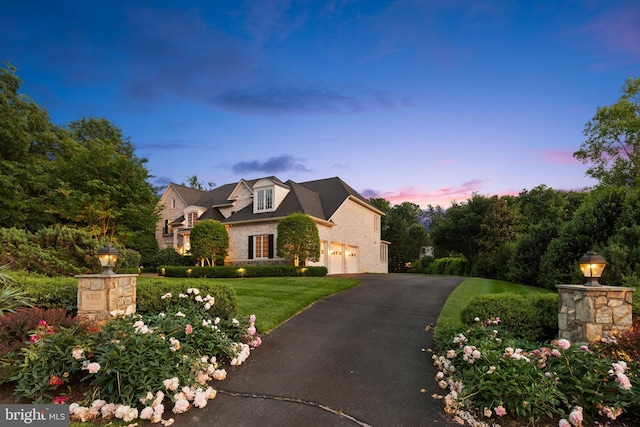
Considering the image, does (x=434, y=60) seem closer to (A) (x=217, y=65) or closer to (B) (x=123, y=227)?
(A) (x=217, y=65)

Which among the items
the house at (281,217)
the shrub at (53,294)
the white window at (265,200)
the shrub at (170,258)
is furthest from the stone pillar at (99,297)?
the shrub at (170,258)

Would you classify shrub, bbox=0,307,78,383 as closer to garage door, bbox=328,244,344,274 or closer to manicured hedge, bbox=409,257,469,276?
garage door, bbox=328,244,344,274

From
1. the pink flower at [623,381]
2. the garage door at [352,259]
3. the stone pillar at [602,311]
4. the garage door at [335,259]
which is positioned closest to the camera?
the pink flower at [623,381]

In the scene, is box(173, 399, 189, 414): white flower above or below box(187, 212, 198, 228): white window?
below

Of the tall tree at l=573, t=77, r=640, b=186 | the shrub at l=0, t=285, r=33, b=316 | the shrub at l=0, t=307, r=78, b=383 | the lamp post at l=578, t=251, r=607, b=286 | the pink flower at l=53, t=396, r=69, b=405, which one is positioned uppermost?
the tall tree at l=573, t=77, r=640, b=186

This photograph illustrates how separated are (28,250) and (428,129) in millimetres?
14577

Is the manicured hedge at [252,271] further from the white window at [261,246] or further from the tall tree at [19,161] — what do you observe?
the tall tree at [19,161]

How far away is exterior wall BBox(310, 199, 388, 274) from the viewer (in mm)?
22302

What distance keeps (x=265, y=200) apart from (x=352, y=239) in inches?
289

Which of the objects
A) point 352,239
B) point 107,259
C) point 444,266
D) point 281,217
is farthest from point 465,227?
point 107,259

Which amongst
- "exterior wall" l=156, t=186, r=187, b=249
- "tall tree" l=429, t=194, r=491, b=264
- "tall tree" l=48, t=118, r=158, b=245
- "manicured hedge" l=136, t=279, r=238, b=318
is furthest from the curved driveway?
"exterior wall" l=156, t=186, r=187, b=249

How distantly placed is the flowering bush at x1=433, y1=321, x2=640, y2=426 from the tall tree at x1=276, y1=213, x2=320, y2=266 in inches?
580

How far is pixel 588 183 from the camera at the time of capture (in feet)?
84.2

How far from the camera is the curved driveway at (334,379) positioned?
12.5ft
